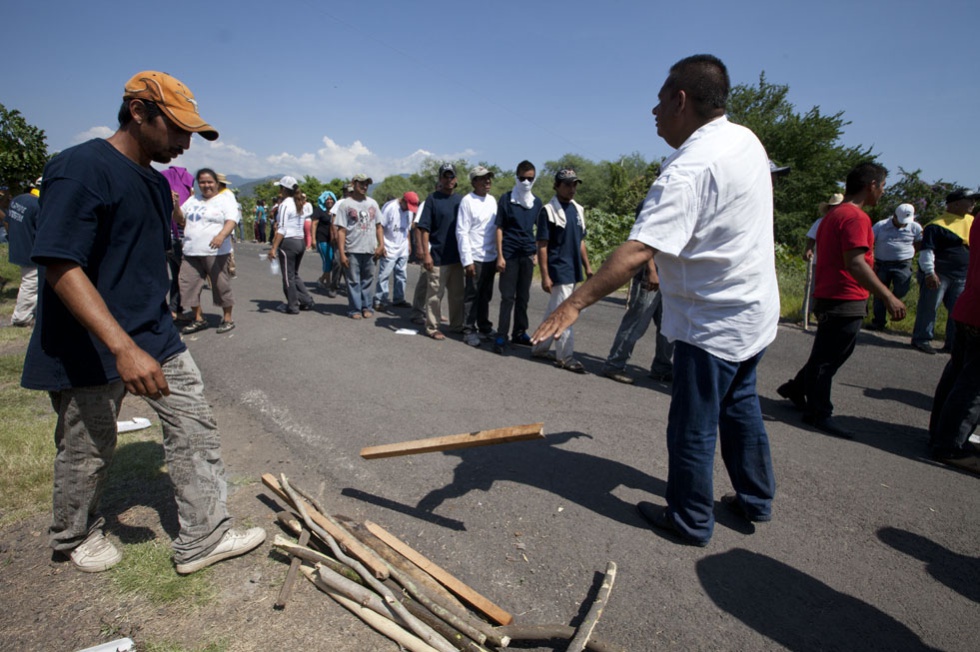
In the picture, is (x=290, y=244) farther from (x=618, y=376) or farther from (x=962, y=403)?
(x=962, y=403)

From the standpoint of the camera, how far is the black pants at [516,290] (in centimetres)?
689

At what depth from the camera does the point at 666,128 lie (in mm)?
2857

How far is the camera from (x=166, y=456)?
254 centimetres

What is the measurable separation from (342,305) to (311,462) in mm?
6280

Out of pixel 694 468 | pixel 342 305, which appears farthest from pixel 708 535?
pixel 342 305

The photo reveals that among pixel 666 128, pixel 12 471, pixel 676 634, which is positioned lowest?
pixel 12 471

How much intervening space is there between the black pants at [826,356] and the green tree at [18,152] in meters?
11.2

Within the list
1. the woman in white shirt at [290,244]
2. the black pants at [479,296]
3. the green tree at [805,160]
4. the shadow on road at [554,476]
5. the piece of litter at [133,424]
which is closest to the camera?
the shadow on road at [554,476]

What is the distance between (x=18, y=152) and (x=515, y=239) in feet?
26.8

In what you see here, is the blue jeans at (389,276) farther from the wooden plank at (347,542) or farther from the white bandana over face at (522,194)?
the wooden plank at (347,542)

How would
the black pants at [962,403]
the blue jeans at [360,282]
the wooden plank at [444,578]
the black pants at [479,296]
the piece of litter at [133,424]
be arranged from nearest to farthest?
the wooden plank at [444,578] < the black pants at [962,403] < the piece of litter at [133,424] < the black pants at [479,296] < the blue jeans at [360,282]

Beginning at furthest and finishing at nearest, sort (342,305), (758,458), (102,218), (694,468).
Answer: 1. (342,305)
2. (758,458)
3. (694,468)
4. (102,218)

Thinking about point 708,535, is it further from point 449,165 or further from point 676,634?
point 449,165

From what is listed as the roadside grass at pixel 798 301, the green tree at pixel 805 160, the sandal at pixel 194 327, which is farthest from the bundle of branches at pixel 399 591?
the green tree at pixel 805 160
